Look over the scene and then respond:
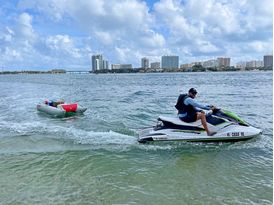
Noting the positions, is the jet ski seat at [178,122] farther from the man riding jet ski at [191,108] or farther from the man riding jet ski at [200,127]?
the man riding jet ski at [191,108]

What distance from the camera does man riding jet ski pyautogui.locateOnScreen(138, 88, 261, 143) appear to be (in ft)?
30.1

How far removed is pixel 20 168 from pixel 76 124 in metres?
6.16

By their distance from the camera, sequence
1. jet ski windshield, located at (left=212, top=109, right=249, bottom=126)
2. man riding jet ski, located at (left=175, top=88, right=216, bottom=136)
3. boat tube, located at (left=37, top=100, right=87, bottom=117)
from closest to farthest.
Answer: man riding jet ski, located at (left=175, top=88, right=216, bottom=136) → jet ski windshield, located at (left=212, top=109, right=249, bottom=126) → boat tube, located at (left=37, top=100, right=87, bottom=117)

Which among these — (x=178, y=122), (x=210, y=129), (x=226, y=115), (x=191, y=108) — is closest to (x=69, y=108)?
(x=178, y=122)

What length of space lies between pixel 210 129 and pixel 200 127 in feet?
1.00

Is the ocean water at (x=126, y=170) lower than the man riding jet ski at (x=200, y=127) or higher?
lower

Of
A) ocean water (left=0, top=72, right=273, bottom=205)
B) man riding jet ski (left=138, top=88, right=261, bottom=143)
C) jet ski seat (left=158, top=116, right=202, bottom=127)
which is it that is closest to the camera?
ocean water (left=0, top=72, right=273, bottom=205)

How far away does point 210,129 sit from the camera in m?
9.24

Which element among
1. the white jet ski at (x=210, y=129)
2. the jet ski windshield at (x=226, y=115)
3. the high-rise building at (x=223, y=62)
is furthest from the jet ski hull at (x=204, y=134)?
the high-rise building at (x=223, y=62)

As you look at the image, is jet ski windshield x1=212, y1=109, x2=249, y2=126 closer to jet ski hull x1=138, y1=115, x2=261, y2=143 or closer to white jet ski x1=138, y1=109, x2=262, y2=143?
white jet ski x1=138, y1=109, x2=262, y2=143

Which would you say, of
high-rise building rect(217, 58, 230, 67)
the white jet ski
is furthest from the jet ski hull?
high-rise building rect(217, 58, 230, 67)

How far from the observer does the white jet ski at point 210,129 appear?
30.2 feet

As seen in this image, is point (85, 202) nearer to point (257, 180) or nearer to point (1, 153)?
point (257, 180)

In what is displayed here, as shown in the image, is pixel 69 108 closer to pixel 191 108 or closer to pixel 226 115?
pixel 191 108
